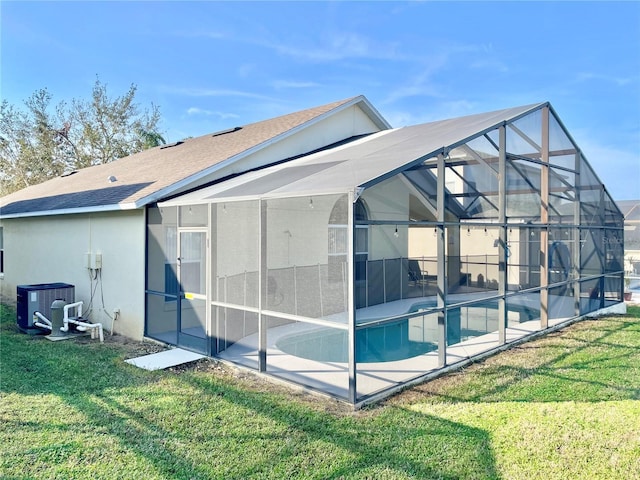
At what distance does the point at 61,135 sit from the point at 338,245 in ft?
81.9

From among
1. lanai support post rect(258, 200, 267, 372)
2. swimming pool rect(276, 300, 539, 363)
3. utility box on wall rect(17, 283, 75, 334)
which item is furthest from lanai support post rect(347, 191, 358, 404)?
utility box on wall rect(17, 283, 75, 334)

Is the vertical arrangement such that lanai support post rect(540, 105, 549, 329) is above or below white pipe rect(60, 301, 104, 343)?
above

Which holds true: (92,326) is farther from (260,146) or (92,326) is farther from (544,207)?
(544,207)

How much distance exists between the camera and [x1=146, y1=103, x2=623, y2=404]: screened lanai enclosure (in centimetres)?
626

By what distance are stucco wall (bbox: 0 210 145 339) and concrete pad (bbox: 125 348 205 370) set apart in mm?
1358

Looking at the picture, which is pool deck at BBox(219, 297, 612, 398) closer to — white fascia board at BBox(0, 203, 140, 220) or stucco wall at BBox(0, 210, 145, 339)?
stucco wall at BBox(0, 210, 145, 339)

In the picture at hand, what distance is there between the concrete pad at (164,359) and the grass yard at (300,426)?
0.66ft

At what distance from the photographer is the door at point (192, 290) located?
24.0 ft

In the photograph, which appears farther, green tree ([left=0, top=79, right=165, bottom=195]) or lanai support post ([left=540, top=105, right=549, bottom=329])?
green tree ([left=0, top=79, right=165, bottom=195])

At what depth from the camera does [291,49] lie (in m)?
20.2

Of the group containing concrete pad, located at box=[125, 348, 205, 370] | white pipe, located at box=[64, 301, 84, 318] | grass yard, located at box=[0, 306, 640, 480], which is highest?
white pipe, located at box=[64, 301, 84, 318]

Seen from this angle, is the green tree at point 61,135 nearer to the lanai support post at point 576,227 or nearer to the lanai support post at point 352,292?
the lanai support post at point 576,227

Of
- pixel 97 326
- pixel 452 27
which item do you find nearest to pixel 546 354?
pixel 97 326

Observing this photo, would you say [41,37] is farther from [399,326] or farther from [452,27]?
[399,326]
